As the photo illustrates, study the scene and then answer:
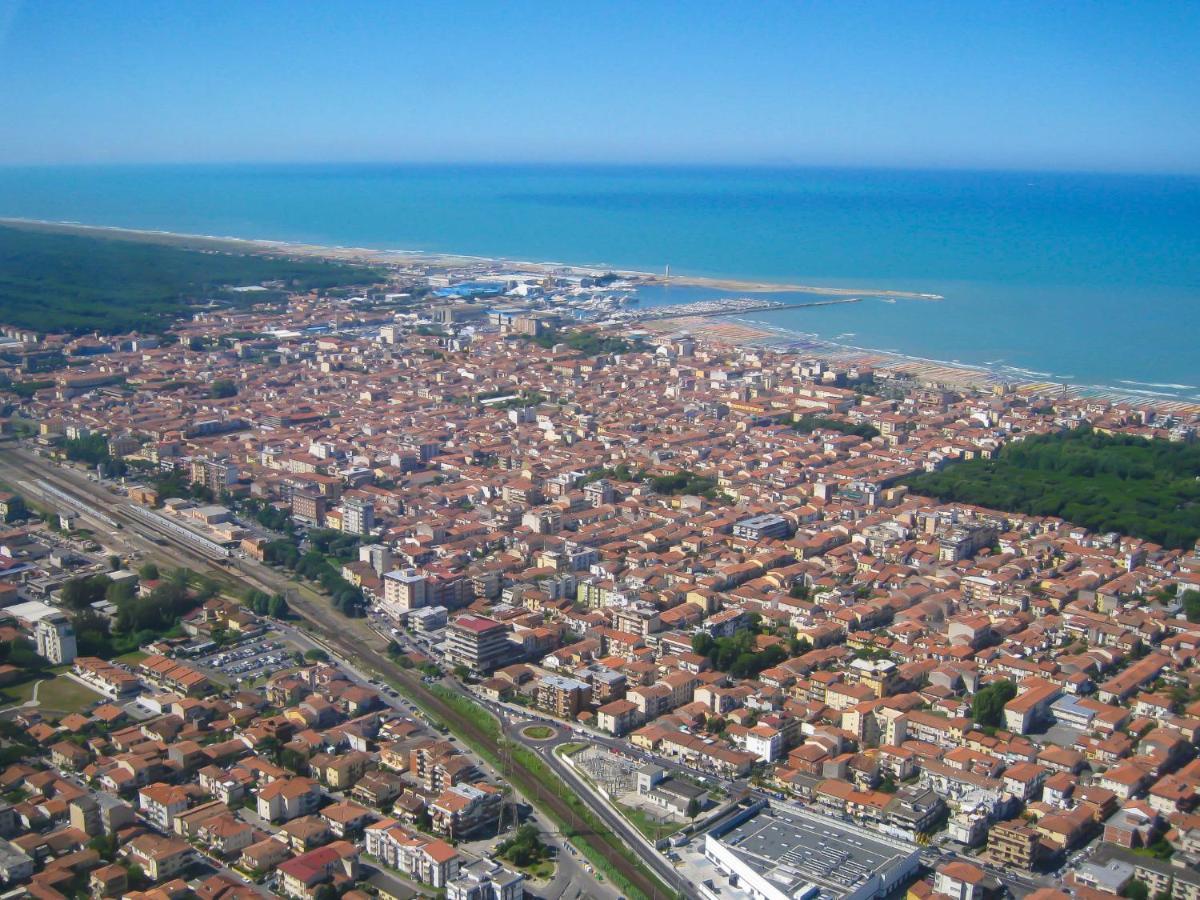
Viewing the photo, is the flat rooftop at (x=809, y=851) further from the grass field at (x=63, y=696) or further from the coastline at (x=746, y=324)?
the coastline at (x=746, y=324)

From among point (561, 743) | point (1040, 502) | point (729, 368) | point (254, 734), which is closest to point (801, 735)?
point (561, 743)

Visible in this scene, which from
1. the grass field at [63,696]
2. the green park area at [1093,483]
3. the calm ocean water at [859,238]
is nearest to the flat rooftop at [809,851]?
the grass field at [63,696]

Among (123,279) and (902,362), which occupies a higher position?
(123,279)

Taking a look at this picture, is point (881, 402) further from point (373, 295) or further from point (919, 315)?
point (373, 295)

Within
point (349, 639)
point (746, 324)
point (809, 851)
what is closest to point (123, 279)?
point (746, 324)

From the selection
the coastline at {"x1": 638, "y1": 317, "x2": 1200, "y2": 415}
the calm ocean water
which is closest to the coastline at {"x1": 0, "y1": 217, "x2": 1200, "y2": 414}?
the coastline at {"x1": 638, "y1": 317, "x2": 1200, "y2": 415}

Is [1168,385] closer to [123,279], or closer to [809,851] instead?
[809,851]
